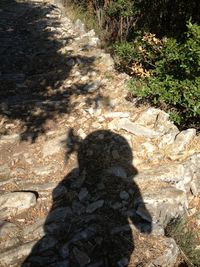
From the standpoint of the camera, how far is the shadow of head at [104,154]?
5.73 metres

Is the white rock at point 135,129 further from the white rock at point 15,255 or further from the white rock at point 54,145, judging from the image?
the white rock at point 15,255

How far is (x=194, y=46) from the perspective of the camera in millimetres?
5578

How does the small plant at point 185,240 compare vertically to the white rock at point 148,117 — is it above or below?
below

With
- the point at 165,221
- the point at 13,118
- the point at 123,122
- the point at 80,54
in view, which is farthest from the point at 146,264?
the point at 80,54

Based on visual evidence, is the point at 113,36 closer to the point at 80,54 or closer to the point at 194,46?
the point at 80,54

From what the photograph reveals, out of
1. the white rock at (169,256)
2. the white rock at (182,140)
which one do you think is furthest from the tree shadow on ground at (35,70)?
the white rock at (169,256)

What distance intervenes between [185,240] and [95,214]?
1214 mm

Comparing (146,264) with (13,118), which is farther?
(13,118)

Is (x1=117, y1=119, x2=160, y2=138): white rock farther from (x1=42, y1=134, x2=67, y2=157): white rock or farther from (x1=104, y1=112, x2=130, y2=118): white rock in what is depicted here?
(x1=42, y1=134, x2=67, y2=157): white rock

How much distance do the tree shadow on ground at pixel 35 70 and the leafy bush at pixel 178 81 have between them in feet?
5.83

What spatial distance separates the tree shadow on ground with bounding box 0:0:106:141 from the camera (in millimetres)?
7199

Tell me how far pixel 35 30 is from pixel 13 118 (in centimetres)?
605

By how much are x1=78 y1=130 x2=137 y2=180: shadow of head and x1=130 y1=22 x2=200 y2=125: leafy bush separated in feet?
2.96

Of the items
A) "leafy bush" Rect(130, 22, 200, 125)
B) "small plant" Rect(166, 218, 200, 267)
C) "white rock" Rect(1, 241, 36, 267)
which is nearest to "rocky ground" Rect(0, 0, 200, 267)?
"white rock" Rect(1, 241, 36, 267)
